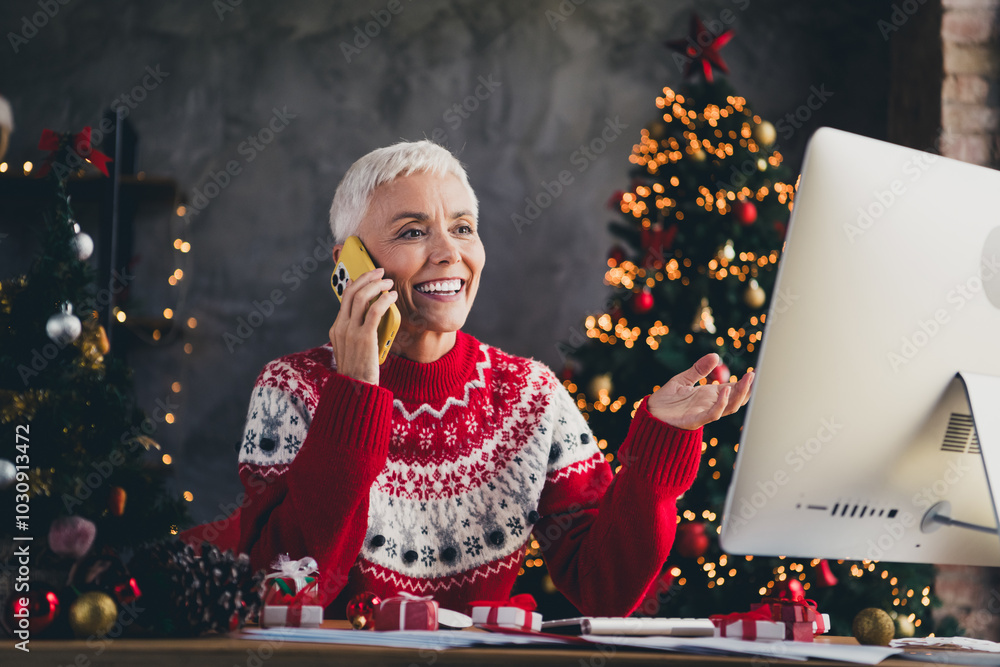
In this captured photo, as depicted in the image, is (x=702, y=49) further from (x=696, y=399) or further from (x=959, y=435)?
(x=959, y=435)

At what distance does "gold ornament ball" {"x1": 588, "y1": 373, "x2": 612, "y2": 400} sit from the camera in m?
2.48

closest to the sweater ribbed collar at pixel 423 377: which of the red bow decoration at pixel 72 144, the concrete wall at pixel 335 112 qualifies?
the red bow decoration at pixel 72 144

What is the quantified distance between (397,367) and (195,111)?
2317 millimetres

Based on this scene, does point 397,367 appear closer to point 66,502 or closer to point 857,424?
point 66,502

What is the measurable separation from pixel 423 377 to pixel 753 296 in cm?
134

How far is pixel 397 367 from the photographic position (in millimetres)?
1498

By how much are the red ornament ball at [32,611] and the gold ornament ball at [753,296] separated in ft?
6.99

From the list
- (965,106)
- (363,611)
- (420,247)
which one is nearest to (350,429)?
(363,611)

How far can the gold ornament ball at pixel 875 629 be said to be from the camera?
0.88 m

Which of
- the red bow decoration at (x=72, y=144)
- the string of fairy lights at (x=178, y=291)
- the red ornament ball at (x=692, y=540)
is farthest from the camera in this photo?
the string of fairy lights at (x=178, y=291)

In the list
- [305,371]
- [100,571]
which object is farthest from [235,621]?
[305,371]

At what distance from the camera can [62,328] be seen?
1.03 metres

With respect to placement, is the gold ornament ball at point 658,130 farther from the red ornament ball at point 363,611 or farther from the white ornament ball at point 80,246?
the red ornament ball at point 363,611

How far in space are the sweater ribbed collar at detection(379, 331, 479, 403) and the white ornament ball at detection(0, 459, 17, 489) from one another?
0.71 metres
